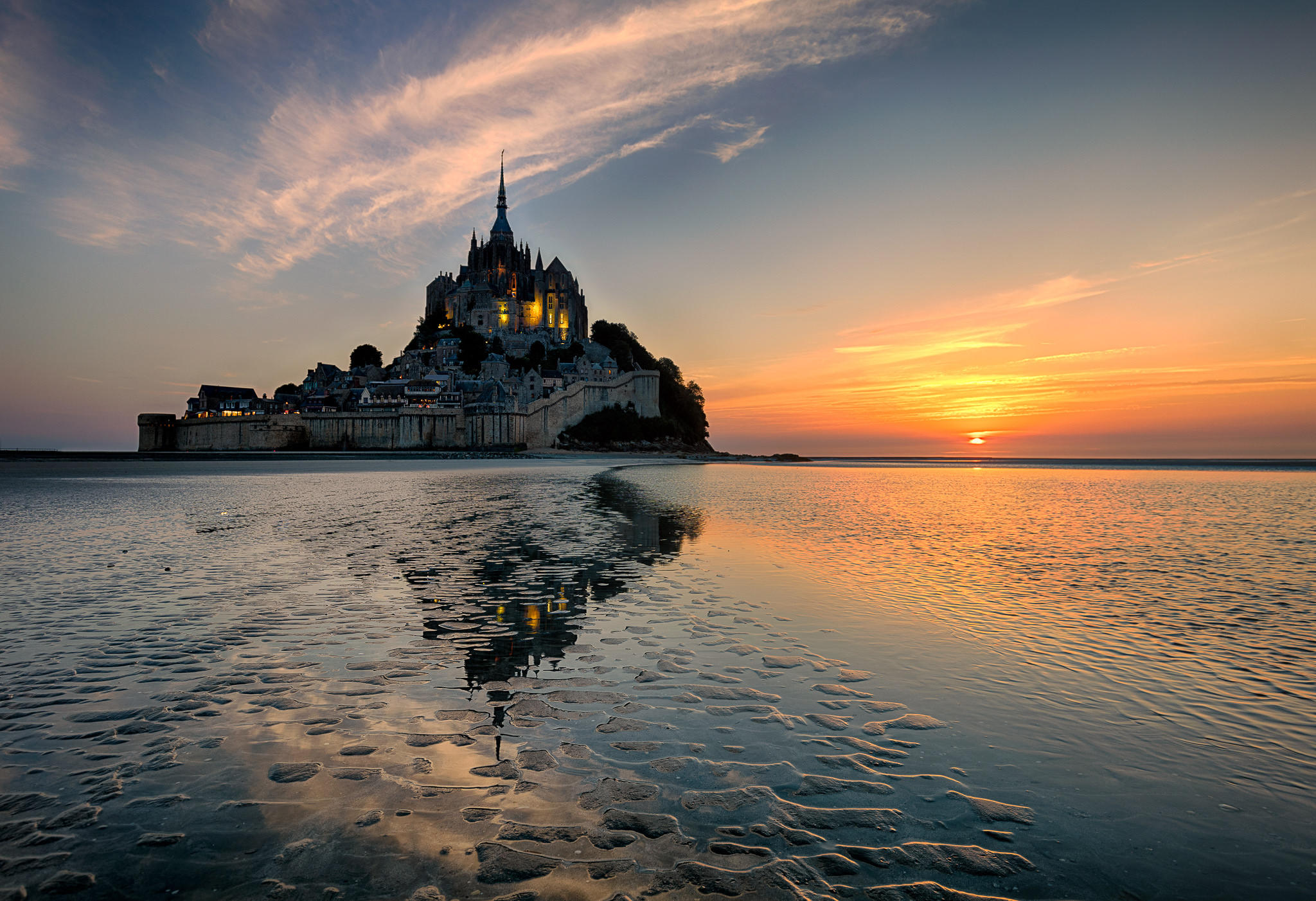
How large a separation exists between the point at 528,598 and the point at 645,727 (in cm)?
392

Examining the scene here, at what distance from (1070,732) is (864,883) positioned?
2.48 metres

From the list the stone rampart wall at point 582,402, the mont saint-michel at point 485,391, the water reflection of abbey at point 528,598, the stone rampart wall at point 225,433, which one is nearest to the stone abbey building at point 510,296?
the mont saint-michel at point 485,391

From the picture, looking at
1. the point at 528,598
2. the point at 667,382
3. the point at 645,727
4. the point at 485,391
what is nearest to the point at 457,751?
the point at 645,727

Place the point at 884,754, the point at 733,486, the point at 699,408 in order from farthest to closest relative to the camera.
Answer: the point at 699,408, the point at 733,486, the point at 884,754

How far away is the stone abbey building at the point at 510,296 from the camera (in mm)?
114188

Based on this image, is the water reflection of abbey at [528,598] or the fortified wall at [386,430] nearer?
the water reflection of abbey at [528,598]

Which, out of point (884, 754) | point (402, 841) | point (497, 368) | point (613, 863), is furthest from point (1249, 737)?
point (497, 368)

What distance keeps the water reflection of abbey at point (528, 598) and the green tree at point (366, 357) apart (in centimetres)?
10951

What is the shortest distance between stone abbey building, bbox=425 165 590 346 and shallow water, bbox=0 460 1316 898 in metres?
108

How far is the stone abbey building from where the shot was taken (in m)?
114

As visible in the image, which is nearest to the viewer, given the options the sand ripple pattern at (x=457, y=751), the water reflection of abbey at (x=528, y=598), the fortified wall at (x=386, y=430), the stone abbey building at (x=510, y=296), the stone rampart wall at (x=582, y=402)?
the sand ripple pattern at (x=457, y=751)

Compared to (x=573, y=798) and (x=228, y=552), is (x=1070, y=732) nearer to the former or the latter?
(x=573, y=798)

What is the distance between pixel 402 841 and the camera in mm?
2826

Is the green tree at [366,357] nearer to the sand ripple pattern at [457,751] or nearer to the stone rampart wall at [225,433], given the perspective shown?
the stone rampart wall at [225,433]
